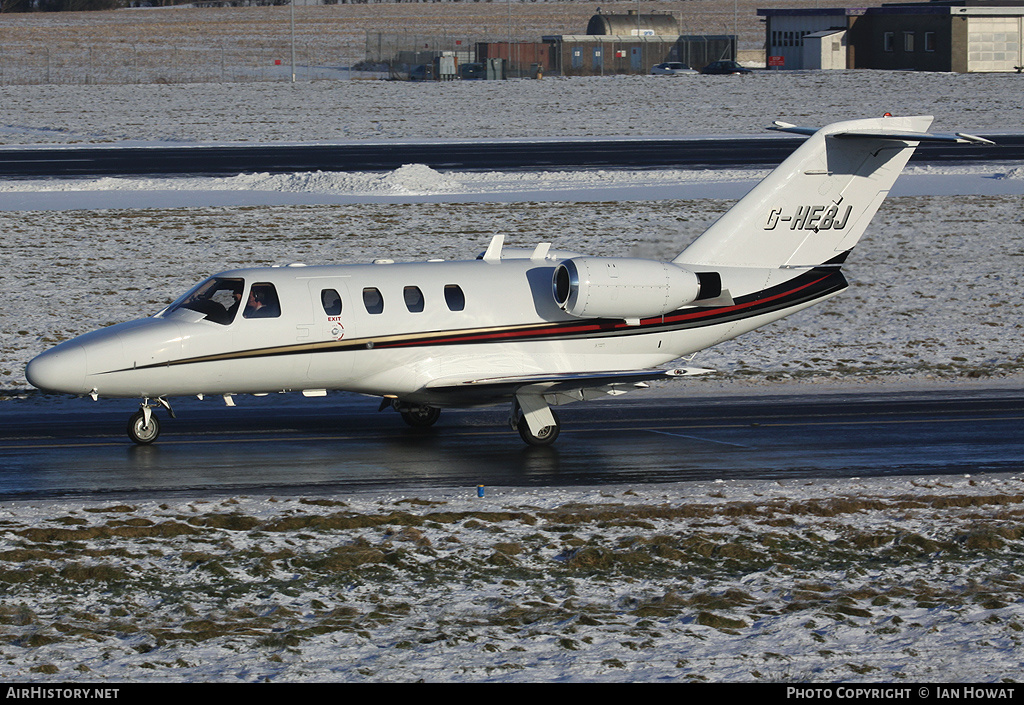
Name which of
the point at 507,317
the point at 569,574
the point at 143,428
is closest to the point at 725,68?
the point at 507,317

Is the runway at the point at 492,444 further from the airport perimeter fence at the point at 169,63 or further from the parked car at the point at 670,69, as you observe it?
the parked car at the point at 670,69

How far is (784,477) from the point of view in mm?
17094

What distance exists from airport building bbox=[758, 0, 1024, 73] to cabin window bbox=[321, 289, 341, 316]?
268ft

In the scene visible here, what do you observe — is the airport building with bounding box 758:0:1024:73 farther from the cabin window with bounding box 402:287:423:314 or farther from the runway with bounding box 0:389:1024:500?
the cabin window with bounding box 402:287:423:314

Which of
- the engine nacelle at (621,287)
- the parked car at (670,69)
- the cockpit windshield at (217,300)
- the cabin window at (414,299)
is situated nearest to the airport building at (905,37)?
the parked car at (670,69)

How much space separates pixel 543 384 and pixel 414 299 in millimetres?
2492

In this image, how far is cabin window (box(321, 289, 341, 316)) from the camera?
18750 millimetres

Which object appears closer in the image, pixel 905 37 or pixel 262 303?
pixel 262 303

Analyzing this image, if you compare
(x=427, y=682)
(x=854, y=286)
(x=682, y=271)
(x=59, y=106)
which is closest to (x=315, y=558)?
(x=427, y=682)

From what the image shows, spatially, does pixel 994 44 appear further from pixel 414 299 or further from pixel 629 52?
pixel 414 299

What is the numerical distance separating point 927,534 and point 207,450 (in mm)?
10504

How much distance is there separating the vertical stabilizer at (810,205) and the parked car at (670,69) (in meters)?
73.2

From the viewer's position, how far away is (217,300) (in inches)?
733

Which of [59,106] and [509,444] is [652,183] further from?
[59,106]
